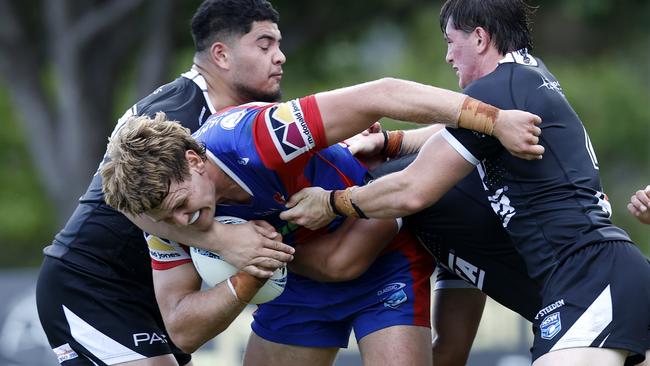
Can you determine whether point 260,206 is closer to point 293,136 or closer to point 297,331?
point 293,136

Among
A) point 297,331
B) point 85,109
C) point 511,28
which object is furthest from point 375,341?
point 85,109

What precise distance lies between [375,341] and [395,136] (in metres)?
1.12

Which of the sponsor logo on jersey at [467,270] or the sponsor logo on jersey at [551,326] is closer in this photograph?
the sponsor logo on jersey at [551,326]

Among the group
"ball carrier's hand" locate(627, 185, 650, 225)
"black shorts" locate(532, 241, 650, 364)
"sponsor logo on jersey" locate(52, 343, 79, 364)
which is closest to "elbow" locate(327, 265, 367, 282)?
"black shorts" locate(532, 241, 650, 364)

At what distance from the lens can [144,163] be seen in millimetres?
5281

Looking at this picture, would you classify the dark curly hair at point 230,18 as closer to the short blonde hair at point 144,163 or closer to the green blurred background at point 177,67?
the short blonde hair at point 144,163

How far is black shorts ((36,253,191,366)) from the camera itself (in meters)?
6.42

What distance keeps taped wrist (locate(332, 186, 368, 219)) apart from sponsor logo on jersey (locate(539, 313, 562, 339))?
1001 mm

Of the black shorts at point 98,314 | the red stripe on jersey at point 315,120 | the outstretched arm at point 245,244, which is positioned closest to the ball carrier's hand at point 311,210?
the outstretched arm at point 245,244

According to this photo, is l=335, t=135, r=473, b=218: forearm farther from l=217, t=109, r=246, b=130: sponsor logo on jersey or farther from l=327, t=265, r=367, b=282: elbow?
l=217, t=109, r=246, b=130: sponsor logo on jersey

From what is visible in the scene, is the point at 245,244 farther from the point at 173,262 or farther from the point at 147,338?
the point at 147,338

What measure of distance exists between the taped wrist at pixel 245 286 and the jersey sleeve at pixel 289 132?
54 centimetres

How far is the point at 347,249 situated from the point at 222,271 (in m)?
0.67

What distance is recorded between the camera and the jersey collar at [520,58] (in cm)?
552
